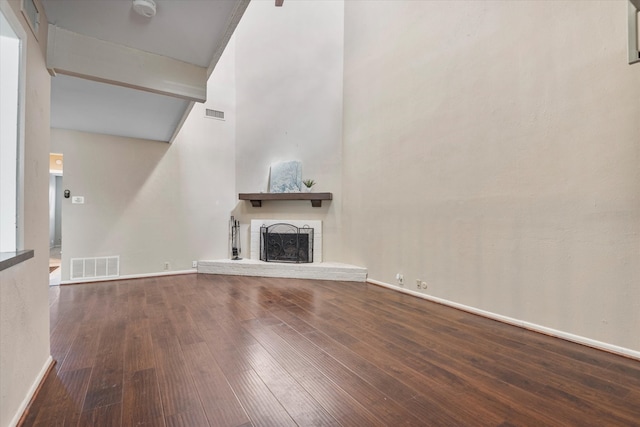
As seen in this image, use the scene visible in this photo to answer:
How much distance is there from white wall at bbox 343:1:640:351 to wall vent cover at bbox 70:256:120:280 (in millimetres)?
3927

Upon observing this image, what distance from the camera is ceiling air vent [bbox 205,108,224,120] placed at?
519 centimetres

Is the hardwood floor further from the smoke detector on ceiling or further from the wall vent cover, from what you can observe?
the smoke detector on ceiling

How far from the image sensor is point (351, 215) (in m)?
4.61

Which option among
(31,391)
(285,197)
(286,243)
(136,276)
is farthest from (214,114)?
(31,391)

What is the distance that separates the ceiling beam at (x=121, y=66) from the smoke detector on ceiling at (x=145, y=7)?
567mm

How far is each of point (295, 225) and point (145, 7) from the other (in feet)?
12.1

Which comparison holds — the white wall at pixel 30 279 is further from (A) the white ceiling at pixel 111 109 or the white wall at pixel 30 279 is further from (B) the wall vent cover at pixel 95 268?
(B) the wall vent cover at pixel 95 268

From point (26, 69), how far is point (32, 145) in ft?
1.30

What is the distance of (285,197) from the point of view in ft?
16.3

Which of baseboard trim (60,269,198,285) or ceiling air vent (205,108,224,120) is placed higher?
ceiling air vent (205,108,224,120)

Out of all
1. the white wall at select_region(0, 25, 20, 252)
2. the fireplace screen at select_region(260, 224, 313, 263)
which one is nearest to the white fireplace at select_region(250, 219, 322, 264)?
the fireplace screen at select_region(260, 224, 313, 263)

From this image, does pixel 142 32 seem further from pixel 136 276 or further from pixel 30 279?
pixel 136 276

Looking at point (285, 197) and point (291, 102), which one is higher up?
point (291, 102)

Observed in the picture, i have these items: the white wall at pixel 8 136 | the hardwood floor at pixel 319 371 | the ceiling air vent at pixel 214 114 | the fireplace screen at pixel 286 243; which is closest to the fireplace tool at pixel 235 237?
the fireplace screen at pixel 286 243
